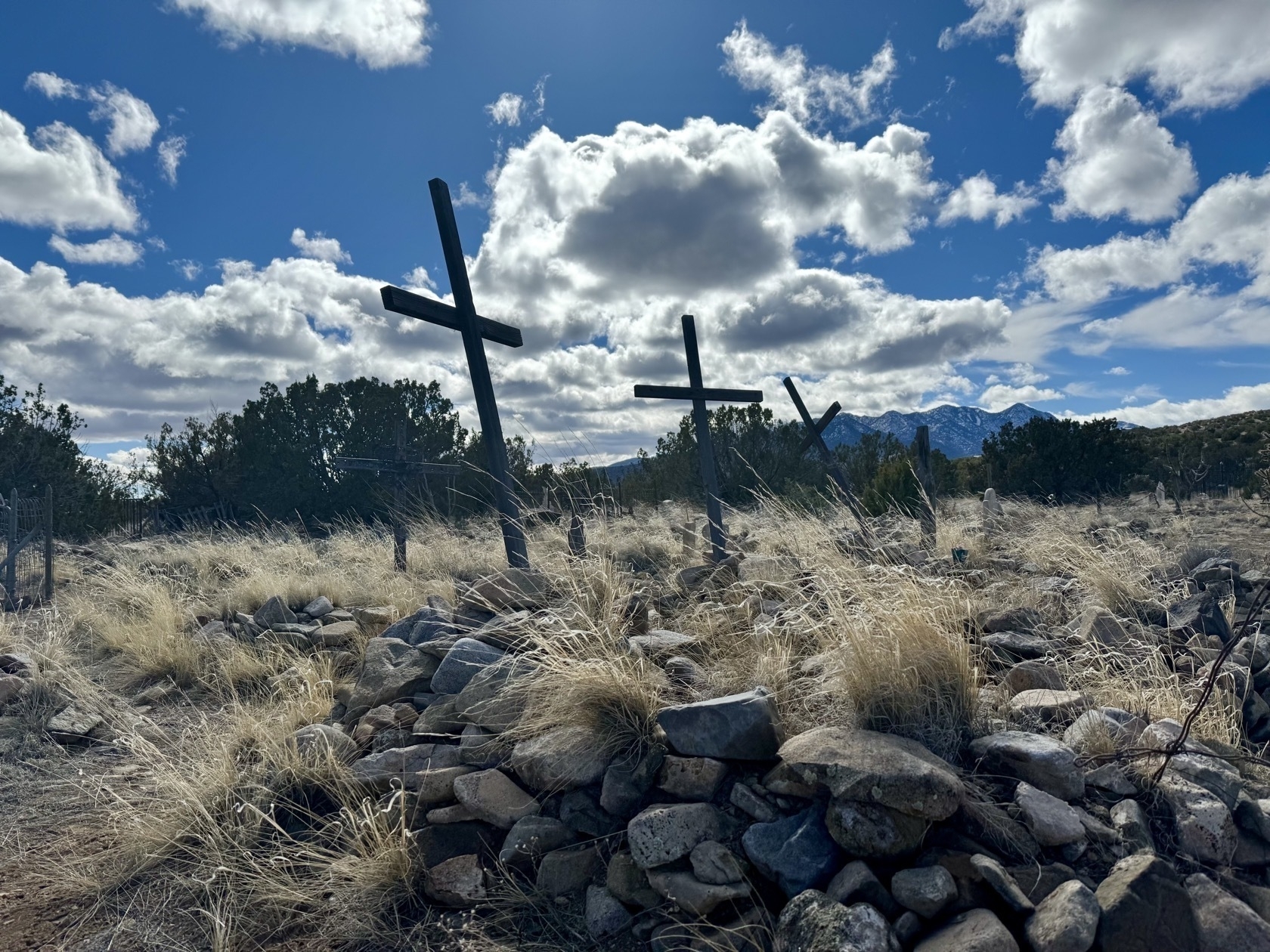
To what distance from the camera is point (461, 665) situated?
14.0 feet

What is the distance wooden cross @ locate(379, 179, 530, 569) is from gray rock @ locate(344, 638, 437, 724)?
1771 millimetres

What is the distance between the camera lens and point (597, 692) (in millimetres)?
3383

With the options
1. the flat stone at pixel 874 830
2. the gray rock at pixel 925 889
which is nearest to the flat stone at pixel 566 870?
the flat stone at pixel 874 830

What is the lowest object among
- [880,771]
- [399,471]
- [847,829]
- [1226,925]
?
[1226,925]

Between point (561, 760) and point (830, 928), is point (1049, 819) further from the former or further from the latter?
point (561, 760)

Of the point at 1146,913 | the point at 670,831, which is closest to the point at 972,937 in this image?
the point at 1146,913

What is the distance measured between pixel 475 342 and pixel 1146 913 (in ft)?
19.7

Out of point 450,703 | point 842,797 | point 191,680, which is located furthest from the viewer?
point 191,680

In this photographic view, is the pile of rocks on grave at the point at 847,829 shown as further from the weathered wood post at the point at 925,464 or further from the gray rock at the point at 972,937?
the weathered wood post at the point at 925,464

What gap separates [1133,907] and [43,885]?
14.6ft

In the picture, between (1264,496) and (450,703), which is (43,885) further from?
(1264,496)

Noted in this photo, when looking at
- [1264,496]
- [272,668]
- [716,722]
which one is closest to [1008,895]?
[716,722]

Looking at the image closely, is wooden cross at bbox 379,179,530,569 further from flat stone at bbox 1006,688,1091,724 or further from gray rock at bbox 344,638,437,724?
flat stone at bbox 1006,688,1091,724

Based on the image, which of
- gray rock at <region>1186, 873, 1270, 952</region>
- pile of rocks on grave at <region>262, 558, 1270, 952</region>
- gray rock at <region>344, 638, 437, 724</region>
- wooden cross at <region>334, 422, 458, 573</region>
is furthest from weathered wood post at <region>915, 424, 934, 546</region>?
gray rock at <region>1186, 873, 1270, 952</region>
